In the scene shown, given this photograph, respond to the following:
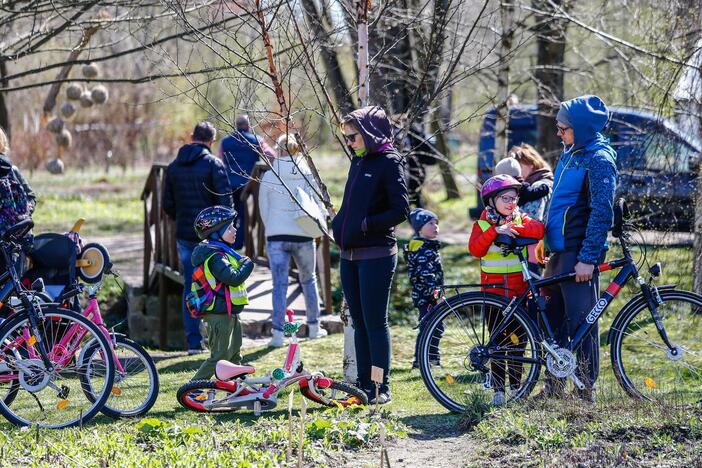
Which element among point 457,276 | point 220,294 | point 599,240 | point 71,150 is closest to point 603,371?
point 599,240

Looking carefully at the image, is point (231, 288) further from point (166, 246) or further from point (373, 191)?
point (166, 246)

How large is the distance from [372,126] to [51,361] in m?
2.25

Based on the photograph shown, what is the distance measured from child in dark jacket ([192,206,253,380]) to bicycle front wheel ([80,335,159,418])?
0.35m

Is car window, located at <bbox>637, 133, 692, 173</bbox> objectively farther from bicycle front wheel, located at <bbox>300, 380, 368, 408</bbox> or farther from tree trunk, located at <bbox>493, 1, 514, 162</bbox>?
bicycle front wheel, located at <bbox>300, 380, 368, 408</bbox>

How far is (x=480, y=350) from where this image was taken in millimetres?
6016

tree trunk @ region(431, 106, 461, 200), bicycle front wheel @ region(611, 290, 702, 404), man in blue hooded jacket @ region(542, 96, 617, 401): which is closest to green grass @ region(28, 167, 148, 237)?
tree trunk @ region(431, 106, 461, 200)

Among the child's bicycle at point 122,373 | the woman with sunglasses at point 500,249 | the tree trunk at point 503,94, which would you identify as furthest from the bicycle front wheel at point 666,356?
the tree trunk at point 503,94

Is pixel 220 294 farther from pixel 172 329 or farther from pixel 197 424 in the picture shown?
pixel 172 329

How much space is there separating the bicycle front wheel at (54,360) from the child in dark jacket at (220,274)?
2.26ft

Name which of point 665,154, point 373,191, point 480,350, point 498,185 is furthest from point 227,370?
point 665,154

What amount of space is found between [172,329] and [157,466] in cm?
745

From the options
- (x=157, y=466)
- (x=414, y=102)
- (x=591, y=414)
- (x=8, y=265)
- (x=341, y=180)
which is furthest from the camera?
(x=341, y=180)

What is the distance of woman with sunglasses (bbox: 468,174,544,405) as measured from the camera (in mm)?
6012

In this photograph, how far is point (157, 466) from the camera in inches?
182
